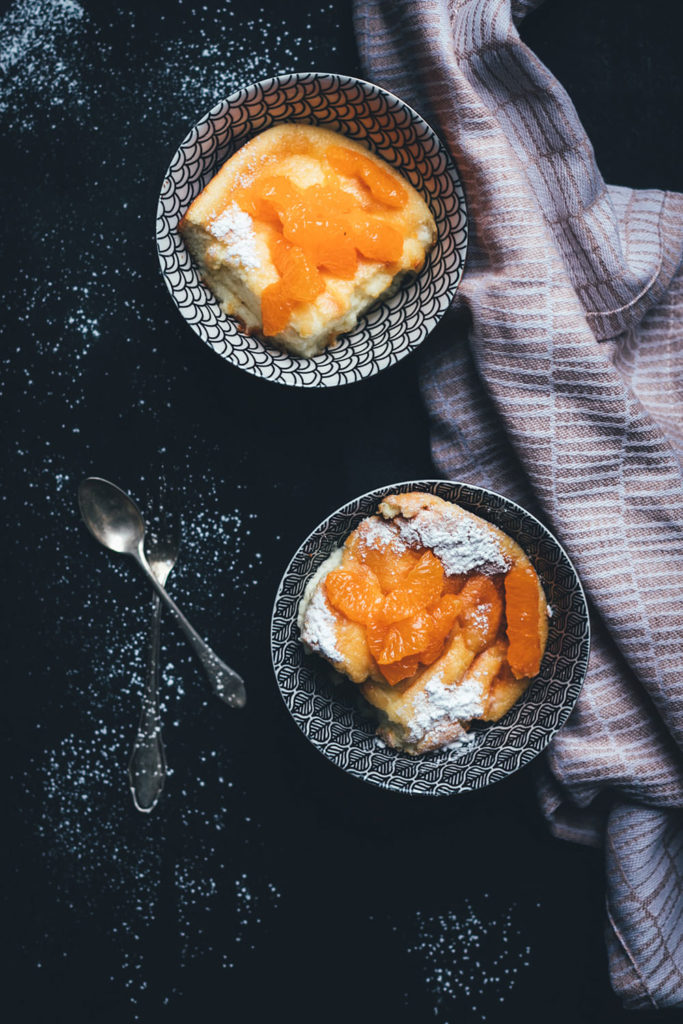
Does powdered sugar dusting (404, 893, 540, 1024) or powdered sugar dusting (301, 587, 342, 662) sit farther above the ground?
powdered sugar dusting (301, 587, 342, 662)

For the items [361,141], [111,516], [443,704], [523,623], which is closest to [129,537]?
[111,516]

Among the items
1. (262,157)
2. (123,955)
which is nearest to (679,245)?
(262,157)

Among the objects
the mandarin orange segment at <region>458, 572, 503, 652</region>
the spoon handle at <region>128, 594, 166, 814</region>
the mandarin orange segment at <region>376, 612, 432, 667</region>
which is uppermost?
the mandarin orange segment at <region>376, 612, 432, 667</region>

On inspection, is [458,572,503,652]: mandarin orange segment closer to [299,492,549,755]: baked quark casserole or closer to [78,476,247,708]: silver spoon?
[299,492,549,755]: baked quark casserole

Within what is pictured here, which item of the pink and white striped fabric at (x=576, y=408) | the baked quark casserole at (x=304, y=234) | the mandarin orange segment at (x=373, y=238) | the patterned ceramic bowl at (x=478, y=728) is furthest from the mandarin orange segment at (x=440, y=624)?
the mandarin orange segment at (x=373, y=238)

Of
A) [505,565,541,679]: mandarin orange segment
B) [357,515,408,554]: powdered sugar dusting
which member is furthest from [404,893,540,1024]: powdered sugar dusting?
[357,515,408,554]: powdered sugar dusting

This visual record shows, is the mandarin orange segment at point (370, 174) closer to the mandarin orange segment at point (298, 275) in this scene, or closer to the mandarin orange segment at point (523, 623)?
the mandarin orange segment at point (298, 275)
